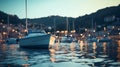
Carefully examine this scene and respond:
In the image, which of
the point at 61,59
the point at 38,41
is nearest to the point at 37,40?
the point at 38,41

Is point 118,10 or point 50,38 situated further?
point 118,10

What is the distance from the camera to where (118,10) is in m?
200

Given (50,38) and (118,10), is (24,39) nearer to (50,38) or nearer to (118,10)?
(50,38)

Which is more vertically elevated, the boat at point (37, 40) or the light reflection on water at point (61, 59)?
the boat at point (37, 40)

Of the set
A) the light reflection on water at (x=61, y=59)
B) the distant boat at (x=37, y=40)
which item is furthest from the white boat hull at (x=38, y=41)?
the light reflection on water at (x=61, y=59)

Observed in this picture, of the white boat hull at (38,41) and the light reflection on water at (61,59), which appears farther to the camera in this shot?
the white boat hull at (38,41)

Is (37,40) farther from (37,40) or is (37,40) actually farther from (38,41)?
(38,41)

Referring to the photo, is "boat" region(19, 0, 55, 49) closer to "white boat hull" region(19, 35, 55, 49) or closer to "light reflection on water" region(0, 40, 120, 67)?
"white boat hull" region(19, 35, 55, 49)

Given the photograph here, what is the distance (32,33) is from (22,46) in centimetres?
258

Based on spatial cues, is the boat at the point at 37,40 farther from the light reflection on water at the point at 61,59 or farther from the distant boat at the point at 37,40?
the light reflection on water at the point at 61,59

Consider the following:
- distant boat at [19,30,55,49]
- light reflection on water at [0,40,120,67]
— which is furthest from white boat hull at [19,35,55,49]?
light reflection on water at [0,40,120,67]

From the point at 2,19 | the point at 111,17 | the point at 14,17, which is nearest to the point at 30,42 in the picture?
the point at 2,19

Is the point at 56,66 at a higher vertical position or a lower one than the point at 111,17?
lower

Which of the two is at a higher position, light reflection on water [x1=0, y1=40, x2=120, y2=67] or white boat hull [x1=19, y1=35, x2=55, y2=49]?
white boat hull [x1=19, y1=35, x2=55, y2=49]
